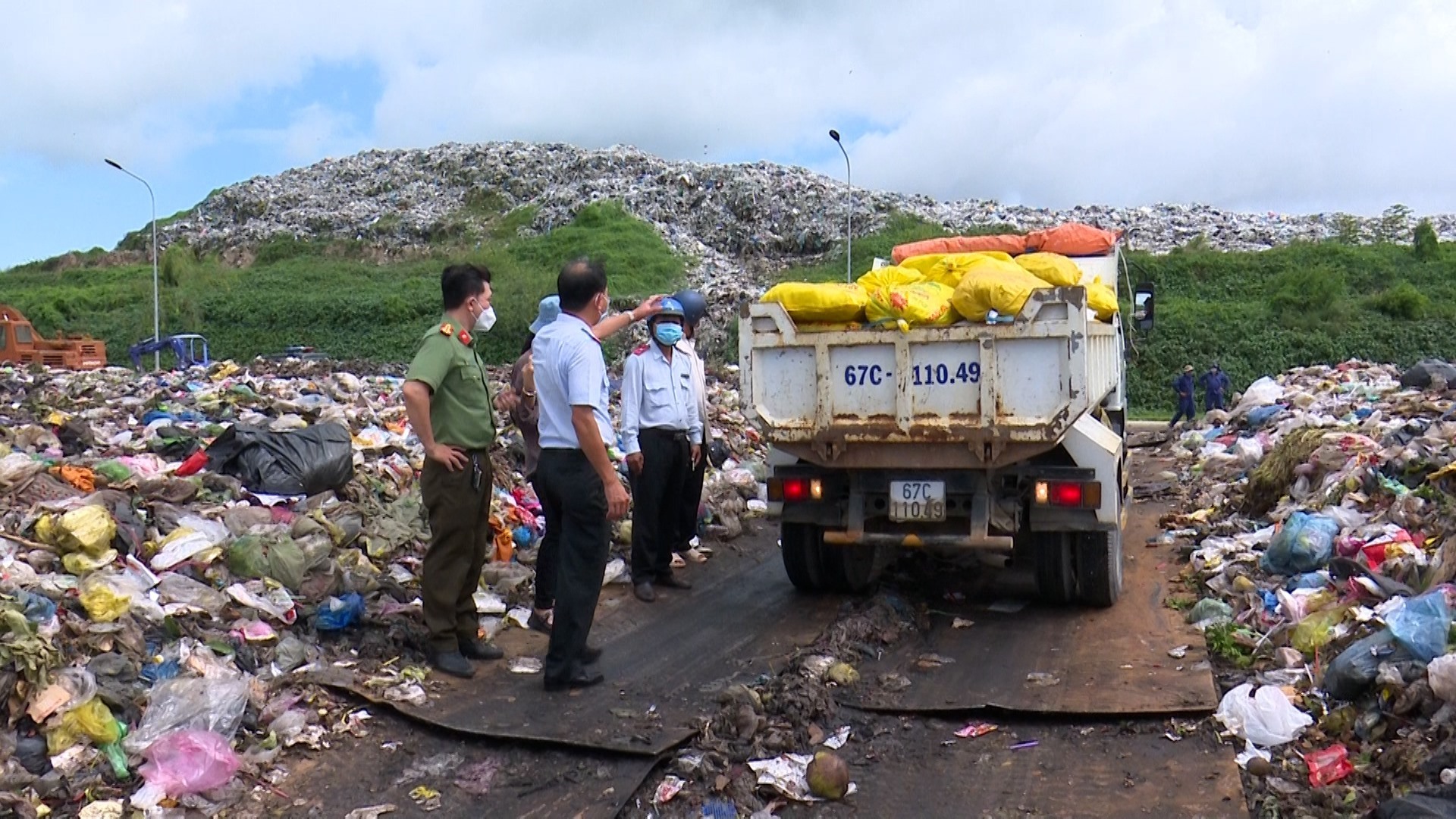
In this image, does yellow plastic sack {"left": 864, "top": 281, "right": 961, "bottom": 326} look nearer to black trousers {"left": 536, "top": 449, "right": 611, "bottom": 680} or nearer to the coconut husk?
black trousers {"left": 536, "top": 449, "right": 611, "bottom": 680}

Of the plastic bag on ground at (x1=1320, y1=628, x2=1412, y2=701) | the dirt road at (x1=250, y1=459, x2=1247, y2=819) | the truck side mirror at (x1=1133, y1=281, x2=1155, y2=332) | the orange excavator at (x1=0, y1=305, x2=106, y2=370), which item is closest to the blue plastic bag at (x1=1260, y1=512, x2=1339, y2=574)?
the dirt road at (x1=250, y1=459, x2=1247, y2=819)

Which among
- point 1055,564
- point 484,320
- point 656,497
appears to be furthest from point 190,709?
point 1055,564

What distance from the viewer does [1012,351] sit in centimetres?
569

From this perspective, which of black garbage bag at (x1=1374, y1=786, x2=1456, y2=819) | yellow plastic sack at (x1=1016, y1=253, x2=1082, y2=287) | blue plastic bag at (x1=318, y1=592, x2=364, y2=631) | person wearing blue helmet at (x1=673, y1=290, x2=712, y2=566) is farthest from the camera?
person wearing blue helmet at (x1=673, y1=290, x2=712, y2=566)

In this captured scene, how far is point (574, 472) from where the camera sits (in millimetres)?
4895

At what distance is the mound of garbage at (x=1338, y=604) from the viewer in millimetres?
3785

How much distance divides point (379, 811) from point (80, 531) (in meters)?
2.73

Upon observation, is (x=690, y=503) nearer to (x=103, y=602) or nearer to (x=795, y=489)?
(x=795, y=489)

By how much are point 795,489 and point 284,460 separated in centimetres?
351

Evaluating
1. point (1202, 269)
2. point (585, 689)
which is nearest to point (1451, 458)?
point (585, 689)

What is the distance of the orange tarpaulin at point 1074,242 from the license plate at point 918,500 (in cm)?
345

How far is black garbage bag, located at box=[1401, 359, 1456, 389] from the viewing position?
11.4 metres

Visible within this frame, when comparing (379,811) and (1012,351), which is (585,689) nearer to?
(379,811)

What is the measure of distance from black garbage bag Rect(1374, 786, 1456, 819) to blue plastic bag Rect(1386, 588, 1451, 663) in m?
1.15
